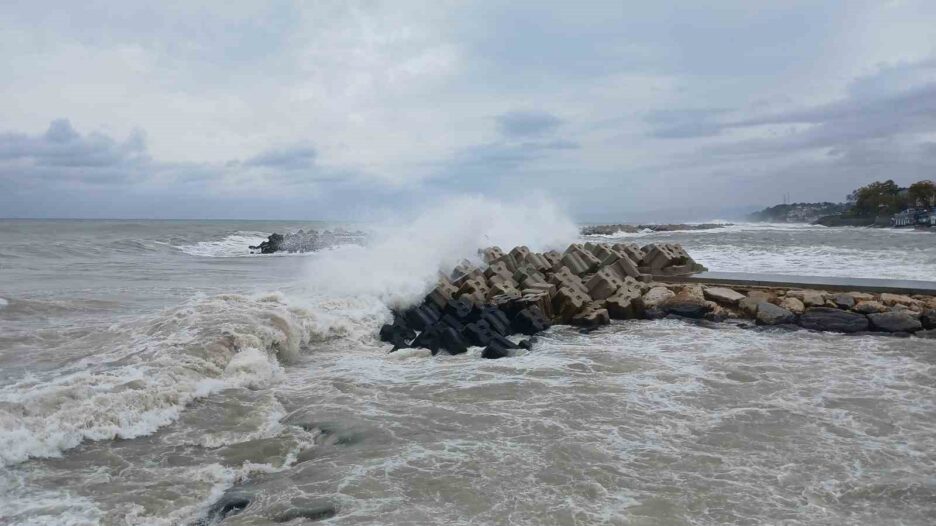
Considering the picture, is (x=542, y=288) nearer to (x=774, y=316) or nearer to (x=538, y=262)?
(x=538, y=262)

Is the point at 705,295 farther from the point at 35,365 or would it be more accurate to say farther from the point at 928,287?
the point at 35,365

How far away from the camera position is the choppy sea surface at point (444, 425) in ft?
14.1

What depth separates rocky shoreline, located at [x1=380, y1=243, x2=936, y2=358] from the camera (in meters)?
9.83

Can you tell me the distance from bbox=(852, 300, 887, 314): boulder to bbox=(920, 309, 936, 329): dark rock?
0.53 m

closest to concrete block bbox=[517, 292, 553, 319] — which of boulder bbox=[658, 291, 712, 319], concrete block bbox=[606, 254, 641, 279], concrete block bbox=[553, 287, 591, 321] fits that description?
concrete block bbox=[553, 287, 591, 321]

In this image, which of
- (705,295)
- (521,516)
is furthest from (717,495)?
(705,295)

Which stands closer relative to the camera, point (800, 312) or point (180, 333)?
point (180, 333)

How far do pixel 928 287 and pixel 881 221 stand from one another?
64.6 meters

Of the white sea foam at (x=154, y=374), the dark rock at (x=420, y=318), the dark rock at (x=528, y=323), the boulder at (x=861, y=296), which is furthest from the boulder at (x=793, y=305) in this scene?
the white sea foam at (x=154, y=374)

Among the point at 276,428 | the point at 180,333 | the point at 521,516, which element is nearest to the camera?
the point at 521,516

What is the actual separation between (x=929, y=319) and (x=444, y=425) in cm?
843

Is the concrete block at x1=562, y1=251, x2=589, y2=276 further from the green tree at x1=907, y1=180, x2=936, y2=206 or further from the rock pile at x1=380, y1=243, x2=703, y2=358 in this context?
the green tree at x1=907, y1=180, x2=936, y2=206

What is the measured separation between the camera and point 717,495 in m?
4.38

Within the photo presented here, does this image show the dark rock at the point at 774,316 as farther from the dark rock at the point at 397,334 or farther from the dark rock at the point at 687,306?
the dark rock at the point at 397,334
